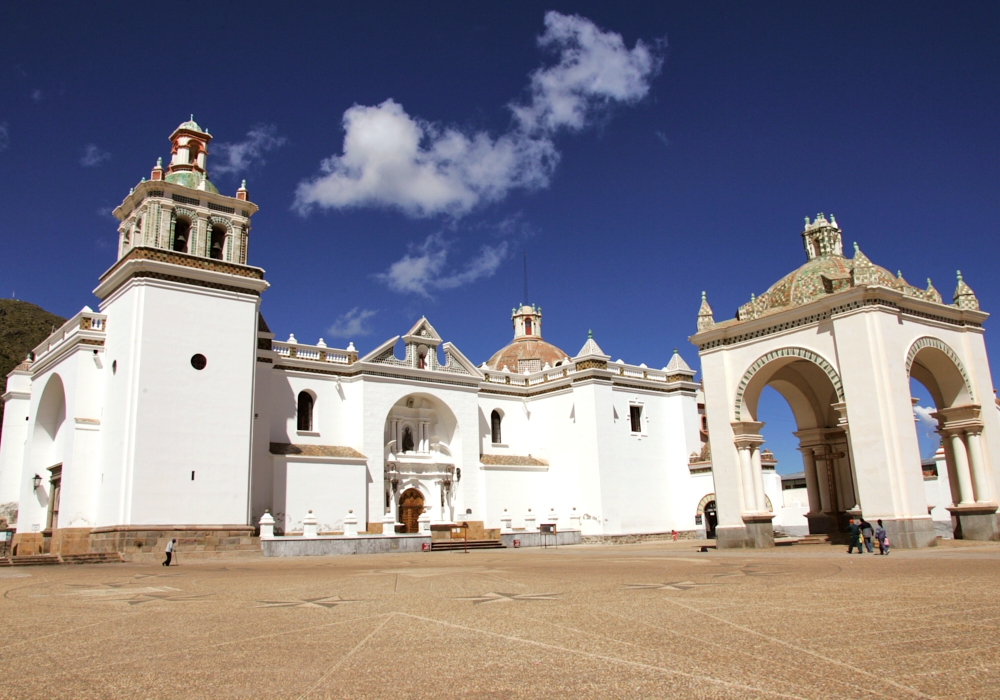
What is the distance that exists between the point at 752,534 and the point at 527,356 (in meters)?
21.8

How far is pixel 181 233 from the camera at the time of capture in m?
23.9

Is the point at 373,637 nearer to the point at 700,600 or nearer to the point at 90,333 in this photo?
the point at 700,600

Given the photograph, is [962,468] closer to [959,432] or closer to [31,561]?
[959,432]

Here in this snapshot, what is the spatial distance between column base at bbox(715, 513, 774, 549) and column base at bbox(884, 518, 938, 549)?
2.76 meters

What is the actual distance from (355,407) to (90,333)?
357 inches

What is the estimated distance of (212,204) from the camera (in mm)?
24234

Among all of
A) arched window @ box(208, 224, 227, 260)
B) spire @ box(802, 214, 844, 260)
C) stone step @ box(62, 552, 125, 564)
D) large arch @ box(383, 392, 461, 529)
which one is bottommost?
stone step @ box(62, 552, 125, 564)

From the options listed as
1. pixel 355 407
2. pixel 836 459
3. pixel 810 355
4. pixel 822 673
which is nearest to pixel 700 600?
pixel 822 673

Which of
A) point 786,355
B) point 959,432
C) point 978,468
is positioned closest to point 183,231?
point 786,355

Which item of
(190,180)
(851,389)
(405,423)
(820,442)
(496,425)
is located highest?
(190,180)

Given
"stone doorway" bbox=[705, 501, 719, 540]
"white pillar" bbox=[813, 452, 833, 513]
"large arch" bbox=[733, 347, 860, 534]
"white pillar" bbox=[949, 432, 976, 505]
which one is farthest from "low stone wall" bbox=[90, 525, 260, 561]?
"stone doorway" bbox=[705, 501, 719, 540]

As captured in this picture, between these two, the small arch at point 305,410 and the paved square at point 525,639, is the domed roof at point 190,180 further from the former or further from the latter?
the paved square at point 525,639

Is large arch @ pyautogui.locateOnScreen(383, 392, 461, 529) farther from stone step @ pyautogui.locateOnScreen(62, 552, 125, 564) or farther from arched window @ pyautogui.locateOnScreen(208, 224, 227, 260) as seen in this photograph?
stone step @ pyautogui.locateOnScreen(62, 552, 125, 564)

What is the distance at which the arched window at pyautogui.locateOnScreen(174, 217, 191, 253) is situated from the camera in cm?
2355
